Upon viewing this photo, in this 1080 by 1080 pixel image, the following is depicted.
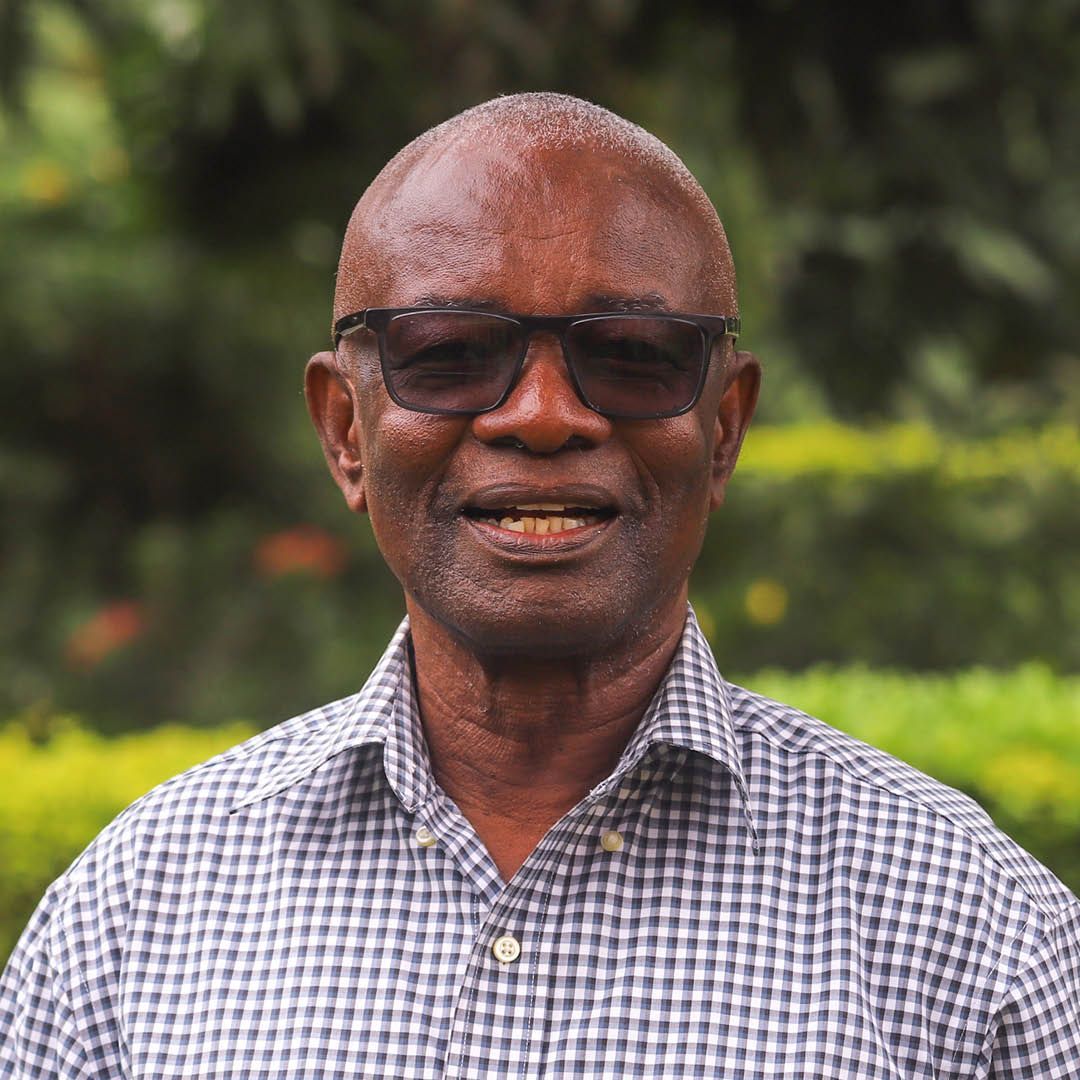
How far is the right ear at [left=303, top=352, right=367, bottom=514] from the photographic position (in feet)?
7.81

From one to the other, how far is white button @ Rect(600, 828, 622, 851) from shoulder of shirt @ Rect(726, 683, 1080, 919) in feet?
0.67

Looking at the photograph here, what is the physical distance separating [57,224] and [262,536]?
231 cm

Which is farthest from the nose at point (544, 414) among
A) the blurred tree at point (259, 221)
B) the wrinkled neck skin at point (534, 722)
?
the blurred tree at point (259, 221)

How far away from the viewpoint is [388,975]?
81.5 inches

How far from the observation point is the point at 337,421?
2424mm

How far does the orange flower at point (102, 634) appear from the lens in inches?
343

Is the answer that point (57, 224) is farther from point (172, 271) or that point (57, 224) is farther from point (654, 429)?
point (654, 429)

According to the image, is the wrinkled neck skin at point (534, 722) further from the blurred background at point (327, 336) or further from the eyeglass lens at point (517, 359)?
the blurred background at point (327, 336)

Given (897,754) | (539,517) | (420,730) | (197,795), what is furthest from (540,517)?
(897,754)

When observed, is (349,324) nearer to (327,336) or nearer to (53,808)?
(53,808)

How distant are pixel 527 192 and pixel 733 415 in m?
0.49

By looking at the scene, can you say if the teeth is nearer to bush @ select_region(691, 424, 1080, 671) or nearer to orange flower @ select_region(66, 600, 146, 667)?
bush @ select_region(691, 424, 1080, 671)

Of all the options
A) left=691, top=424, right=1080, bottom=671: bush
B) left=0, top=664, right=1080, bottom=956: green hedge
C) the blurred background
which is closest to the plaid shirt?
left=0, top=664, right=1080, bottom=956: green hedge

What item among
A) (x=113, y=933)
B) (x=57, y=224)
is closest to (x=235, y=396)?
(x=57, y=224)
